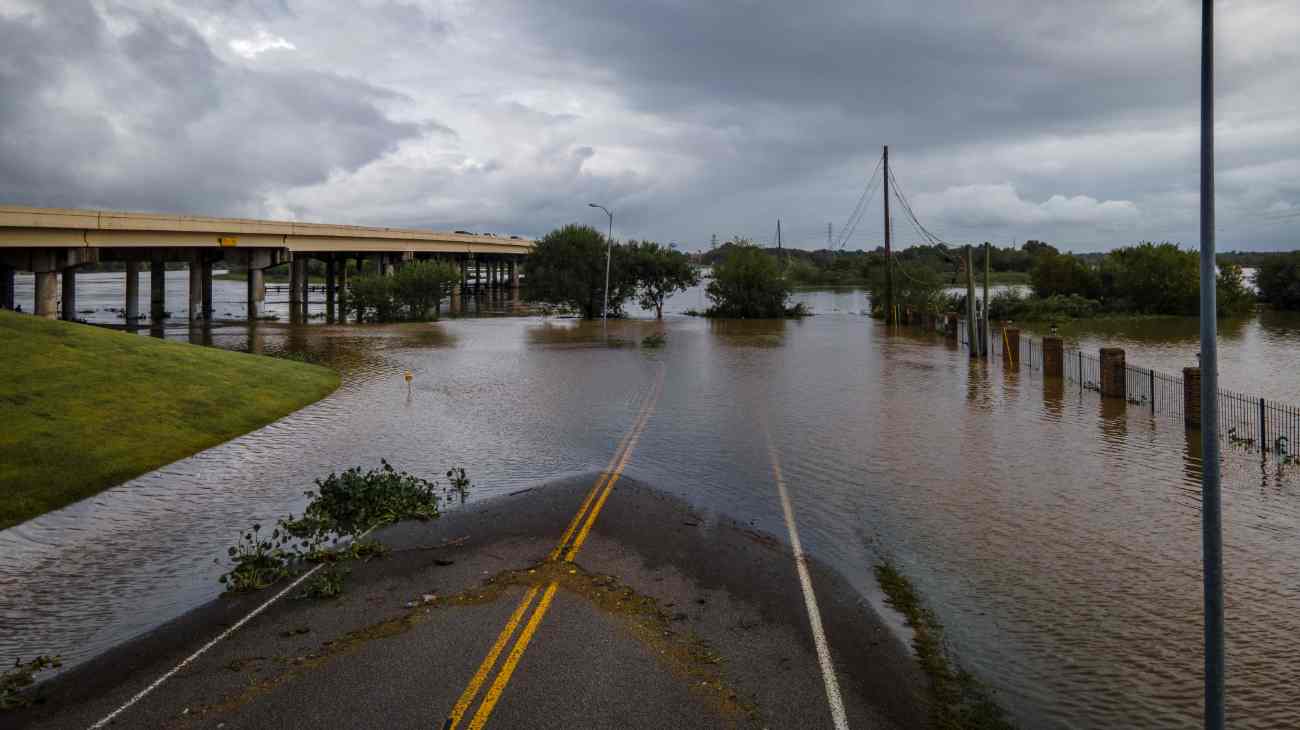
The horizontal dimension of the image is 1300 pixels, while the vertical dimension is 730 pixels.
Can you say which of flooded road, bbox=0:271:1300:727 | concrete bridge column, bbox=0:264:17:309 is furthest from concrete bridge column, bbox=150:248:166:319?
flooded road, bbox=0:271:1300:727

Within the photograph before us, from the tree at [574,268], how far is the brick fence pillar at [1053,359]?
49201 mm

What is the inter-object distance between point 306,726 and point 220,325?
215 feet

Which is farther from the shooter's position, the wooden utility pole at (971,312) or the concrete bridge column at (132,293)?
the concrete bridge column at (132,293)

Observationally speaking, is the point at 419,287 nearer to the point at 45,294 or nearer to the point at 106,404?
the point at 45,294

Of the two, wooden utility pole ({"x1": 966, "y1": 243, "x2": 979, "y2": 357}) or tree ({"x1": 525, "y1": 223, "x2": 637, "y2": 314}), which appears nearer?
wooden utility pole ({"x1": 966, "y1": 243, "x2": 979, "y2": 357})

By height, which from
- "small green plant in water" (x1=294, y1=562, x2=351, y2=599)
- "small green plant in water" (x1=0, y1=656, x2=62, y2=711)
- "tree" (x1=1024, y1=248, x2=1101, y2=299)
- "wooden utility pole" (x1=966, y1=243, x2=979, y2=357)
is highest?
"tree" (x1=1024, y1=248, x2=1101, y2=299)

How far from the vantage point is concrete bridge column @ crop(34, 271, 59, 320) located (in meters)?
54.0

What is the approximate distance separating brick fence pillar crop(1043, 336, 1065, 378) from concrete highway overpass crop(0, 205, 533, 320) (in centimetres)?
5469

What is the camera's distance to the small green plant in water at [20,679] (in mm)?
8305

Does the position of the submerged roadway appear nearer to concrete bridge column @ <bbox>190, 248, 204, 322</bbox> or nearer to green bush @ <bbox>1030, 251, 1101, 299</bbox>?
concrete bridge column @ <bbox>190, 248, 204, 322</bbox>

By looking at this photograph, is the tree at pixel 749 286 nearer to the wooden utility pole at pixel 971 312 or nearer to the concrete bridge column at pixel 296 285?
the wooden utility pole at pixel 971 312

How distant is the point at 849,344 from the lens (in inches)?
2077

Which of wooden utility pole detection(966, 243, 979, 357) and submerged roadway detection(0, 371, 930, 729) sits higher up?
wooden utility pole detection(966, 243, 979, 357)

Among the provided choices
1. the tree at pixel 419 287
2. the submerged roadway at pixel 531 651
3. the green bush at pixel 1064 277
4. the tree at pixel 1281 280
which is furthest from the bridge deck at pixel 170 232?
the tree at pixel 1281 280
